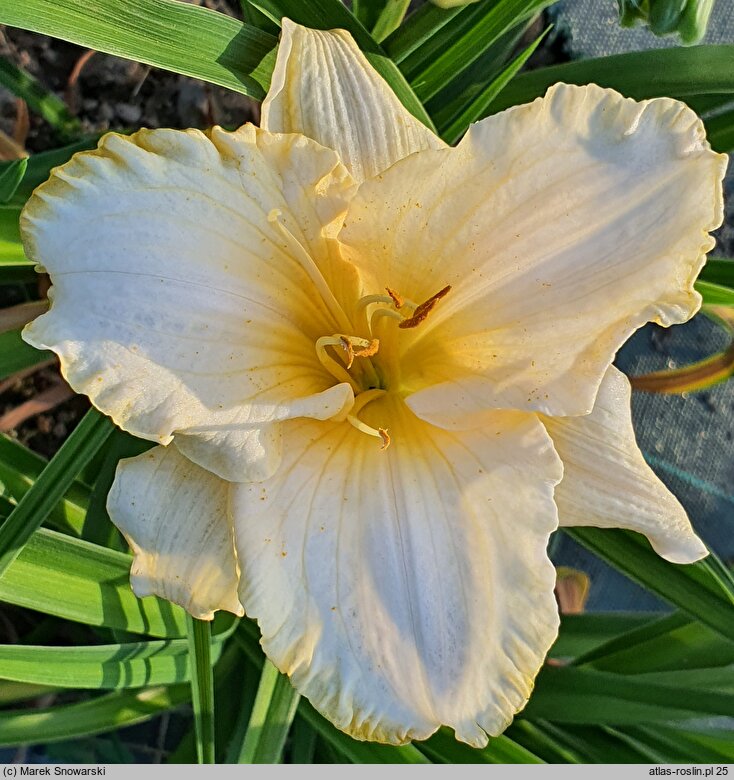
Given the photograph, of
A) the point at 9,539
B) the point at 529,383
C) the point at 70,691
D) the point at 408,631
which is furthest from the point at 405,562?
the point at 70,691

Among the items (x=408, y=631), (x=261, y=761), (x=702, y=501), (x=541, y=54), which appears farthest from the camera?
(x=702, y=501)

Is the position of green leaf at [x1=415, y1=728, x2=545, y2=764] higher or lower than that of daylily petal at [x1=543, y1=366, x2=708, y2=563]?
lower

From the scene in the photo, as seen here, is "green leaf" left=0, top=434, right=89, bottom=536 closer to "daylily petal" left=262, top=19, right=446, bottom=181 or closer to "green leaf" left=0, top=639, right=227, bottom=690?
"green leaf" left=0, top=639, right=227, bottom=690

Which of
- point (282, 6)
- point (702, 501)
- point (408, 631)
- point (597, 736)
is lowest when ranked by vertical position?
point (702, 501)

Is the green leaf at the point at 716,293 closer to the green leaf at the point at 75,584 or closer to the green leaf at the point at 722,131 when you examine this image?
the green leaf at the point at 722,131

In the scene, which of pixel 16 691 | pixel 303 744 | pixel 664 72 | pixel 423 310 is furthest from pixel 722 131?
pixel 16 691

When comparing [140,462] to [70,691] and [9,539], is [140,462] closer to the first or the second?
[9,539]

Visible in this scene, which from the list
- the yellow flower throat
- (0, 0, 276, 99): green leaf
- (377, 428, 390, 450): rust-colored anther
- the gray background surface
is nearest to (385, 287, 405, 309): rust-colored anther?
the yellow flower throat
